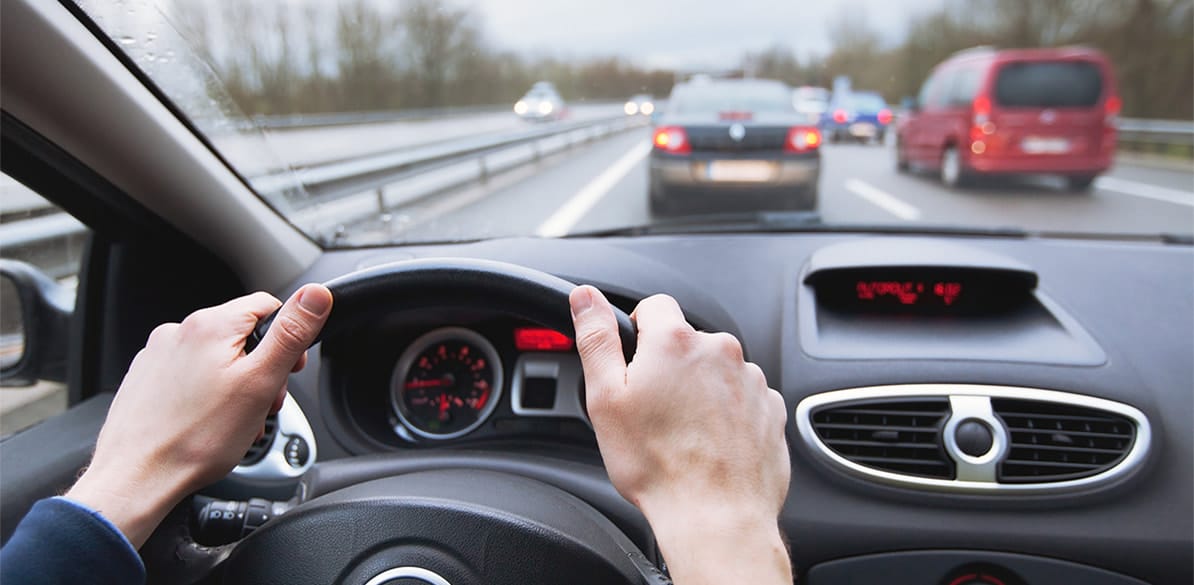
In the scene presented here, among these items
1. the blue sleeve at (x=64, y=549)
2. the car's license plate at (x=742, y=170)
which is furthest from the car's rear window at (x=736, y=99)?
the blue sleeve at (x=64, y=549)

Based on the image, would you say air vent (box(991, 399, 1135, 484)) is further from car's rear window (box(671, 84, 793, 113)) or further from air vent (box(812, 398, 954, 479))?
car's rear window (box(671, 84, 793, 113))

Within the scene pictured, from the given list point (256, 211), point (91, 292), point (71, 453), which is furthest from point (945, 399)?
point (91, 292)

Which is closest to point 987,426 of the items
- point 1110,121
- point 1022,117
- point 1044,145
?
point 1044,145

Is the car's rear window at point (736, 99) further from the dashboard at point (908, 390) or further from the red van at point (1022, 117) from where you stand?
the dashboard at point (908, 390)

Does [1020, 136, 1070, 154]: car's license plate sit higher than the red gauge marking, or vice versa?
[1020, 136, 1070, 154]: car's license plate

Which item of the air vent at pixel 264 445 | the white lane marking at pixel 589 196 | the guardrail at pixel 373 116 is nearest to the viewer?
the air vent at pixel 264 445

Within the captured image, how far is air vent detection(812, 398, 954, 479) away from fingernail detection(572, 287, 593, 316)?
1.13 metres

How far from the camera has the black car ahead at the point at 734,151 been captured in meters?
5.01

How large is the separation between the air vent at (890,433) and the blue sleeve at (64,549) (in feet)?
5.19

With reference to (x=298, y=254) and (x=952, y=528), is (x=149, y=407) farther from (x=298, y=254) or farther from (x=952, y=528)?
(x=952, y=528)

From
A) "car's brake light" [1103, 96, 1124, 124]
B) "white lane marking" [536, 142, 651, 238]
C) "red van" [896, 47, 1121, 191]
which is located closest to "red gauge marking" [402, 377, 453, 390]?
"white lane marking" [536, 142, 651, 238]

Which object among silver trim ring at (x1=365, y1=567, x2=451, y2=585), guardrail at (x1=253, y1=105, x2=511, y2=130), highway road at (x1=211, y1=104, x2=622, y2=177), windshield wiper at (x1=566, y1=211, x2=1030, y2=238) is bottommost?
silver trim ring at (x1=365, y1=567, x2=451, y2=585)

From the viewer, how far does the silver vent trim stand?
1996mm

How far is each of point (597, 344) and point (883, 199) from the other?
5.43 meters
